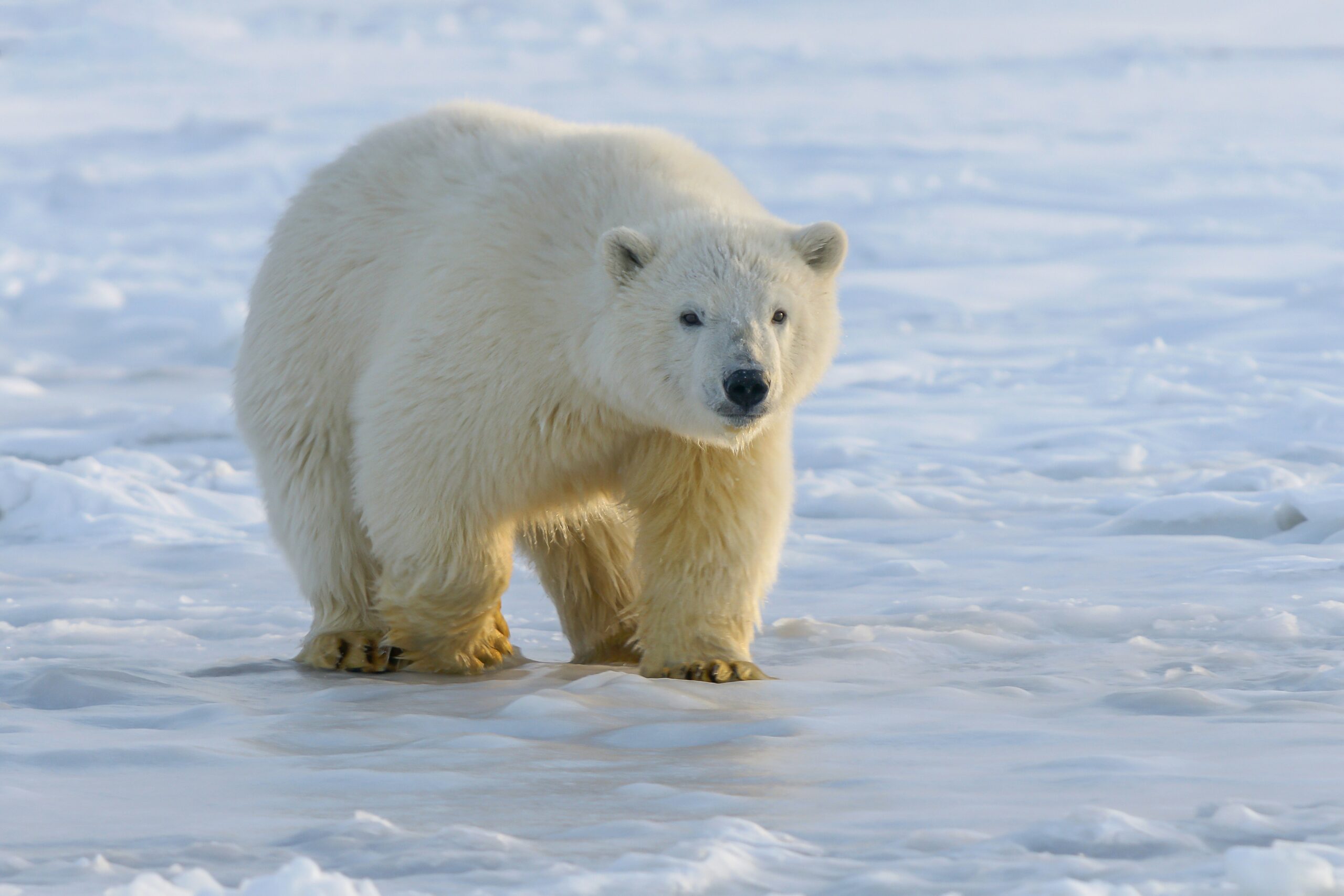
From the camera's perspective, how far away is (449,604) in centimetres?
497

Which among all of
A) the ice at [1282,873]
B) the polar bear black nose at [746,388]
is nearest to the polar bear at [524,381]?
the polar bear black nose at [746,388]

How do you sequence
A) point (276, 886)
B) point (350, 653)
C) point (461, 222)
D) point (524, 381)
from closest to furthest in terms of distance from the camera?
point (276, 886), point (524, 381), point (461, 222), point (350, 653)

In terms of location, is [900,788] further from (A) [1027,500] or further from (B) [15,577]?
(A) [1027,500]

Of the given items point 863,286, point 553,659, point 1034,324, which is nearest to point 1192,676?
point 553,659

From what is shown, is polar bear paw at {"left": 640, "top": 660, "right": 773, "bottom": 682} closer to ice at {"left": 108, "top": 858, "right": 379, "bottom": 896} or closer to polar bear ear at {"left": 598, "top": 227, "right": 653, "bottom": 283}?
polar bear ear at {"left": 598, "top": 227, "right": 653, "bottom": 283}

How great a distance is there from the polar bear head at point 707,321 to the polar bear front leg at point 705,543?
24 cm

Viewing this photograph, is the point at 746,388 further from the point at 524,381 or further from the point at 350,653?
the point at 350,653

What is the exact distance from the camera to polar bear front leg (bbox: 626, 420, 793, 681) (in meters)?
4.82

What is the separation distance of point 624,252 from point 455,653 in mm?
1418

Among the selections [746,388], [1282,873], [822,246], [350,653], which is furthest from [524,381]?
[1282,873]

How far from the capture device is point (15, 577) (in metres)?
6.64

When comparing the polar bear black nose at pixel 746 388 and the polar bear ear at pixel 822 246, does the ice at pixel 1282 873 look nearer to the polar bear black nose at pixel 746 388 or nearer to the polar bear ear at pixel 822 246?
the polar bear black nose at pixel 746 388

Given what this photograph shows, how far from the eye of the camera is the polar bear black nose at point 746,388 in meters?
4.28

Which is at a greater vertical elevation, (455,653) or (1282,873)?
(455,653)
